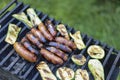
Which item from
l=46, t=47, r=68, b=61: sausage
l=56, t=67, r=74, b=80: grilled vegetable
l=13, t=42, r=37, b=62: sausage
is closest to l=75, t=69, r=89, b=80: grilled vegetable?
l=56, t=67, r=74, b=80: grilled vegetable

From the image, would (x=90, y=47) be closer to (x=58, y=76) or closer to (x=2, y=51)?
(x=58, y=76)

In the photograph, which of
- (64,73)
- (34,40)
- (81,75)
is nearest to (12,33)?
→ (34,40)

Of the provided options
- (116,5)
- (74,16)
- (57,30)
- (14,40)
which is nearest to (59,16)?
(74,16)

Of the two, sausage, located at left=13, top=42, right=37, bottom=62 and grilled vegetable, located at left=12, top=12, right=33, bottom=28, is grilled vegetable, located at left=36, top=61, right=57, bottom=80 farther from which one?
grilled vegetable, located at left=12, top=12, right=33, bottom=28

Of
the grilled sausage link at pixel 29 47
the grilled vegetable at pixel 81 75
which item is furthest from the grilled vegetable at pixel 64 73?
the grilled sausage link at pixel 29 47

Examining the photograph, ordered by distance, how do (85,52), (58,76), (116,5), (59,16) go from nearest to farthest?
(58,76) → (85,52) → (59,16) → (116,5)
